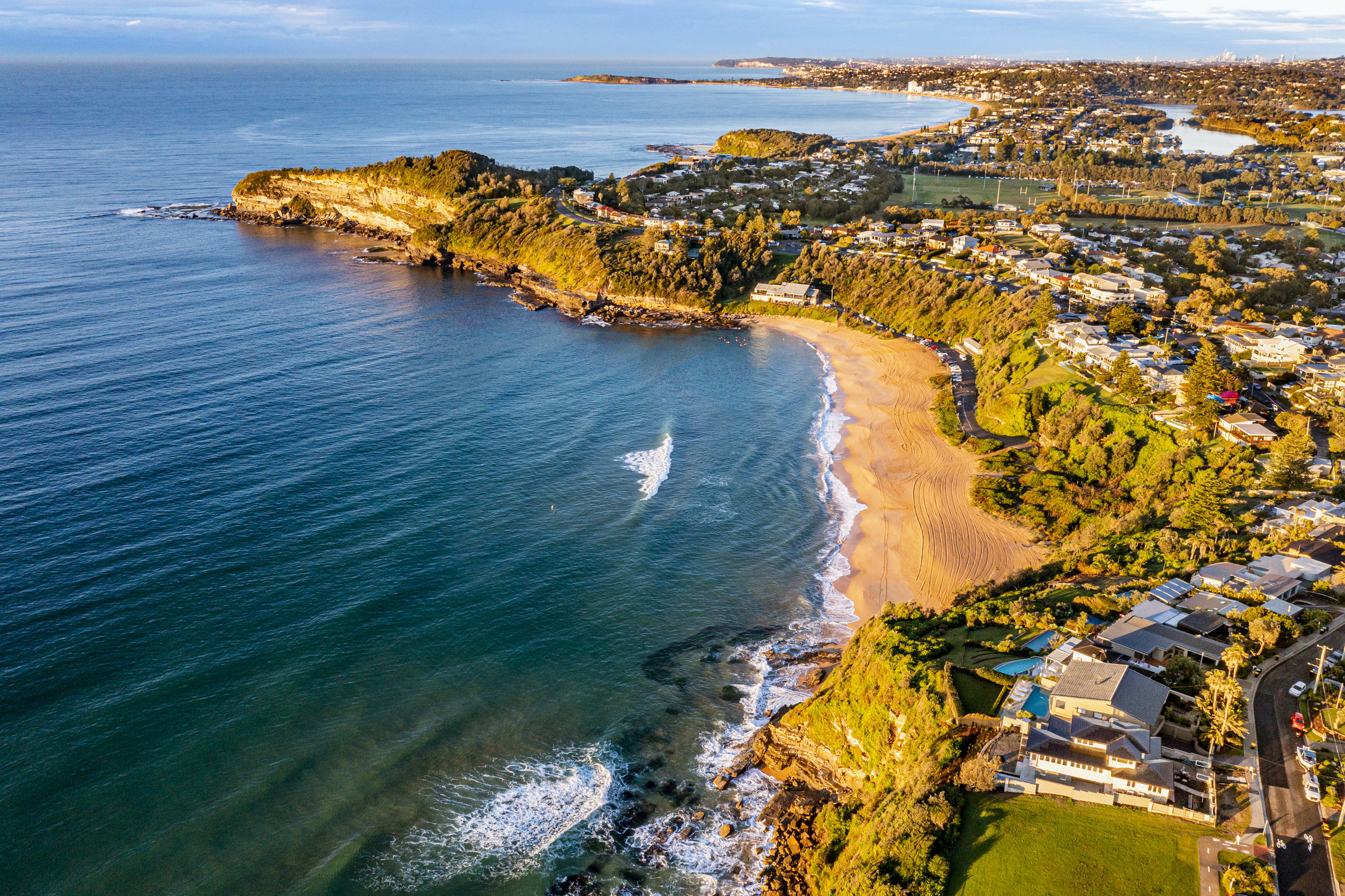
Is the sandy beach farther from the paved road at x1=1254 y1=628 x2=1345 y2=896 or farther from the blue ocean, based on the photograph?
the paved road at x1=1254 y1=628 x2=1345 y2=896

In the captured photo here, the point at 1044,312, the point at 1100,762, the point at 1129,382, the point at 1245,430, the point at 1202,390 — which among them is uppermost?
the point at 1044,312

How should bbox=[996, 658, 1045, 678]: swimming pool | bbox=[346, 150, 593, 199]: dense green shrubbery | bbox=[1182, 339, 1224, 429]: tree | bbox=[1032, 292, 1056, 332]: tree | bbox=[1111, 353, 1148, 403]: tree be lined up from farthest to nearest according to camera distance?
1. bbox=[346, 150, 593, 199]: dense green shrubbery
2. bbox=[1032, 292, 1056, 332]: tree
3. bbox=[1111, 353, 1148, 403]: tree
4. bbox=[1182, 339, 1224, 429]: tree
5. bbox=[996, 658, 1045, 678]: swimming pool

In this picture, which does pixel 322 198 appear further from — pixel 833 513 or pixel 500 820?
pixel 500 820

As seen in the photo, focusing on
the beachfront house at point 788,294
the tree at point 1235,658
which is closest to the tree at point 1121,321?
the beachfront house at point 788,294

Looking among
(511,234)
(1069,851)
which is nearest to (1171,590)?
(1069,851)

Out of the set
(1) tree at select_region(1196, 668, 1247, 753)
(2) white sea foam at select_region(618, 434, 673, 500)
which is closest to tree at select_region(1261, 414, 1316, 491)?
(1) tree at select_region(1196, 668, 1247, 753)

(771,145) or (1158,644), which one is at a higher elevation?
(771,145)
